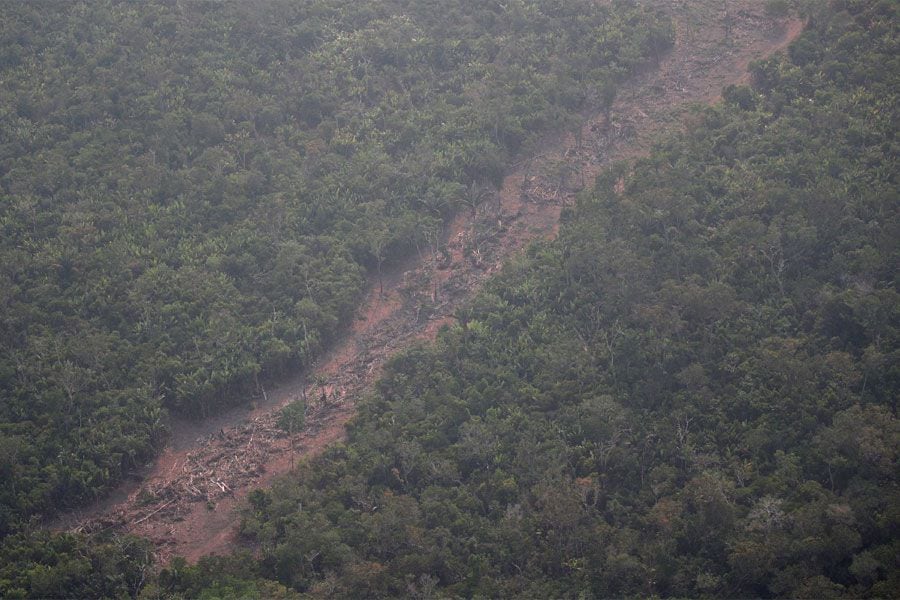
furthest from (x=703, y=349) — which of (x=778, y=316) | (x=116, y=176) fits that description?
(x=116, y=176)

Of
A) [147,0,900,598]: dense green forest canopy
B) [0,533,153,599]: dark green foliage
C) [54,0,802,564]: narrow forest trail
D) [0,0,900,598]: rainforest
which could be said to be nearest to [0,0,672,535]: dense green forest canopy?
[0,0,900,598]: rainforest

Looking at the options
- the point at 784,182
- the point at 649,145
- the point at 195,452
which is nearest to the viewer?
the point at 195,452

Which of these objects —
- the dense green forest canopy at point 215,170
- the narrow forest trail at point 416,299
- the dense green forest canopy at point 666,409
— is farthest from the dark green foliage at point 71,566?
the narrow forest trail at point 416,299

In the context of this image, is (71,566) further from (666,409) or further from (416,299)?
(666,409)

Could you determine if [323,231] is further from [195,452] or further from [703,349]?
[703,349]

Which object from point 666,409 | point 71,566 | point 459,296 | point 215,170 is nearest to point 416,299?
point 459,296
